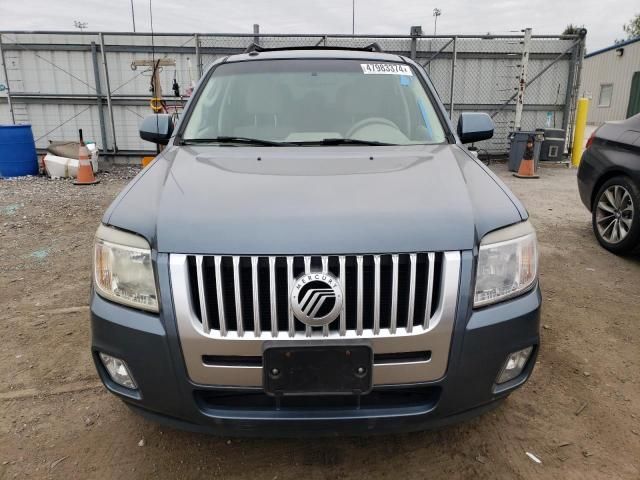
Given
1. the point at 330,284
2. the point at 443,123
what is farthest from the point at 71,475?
the point at 443,123

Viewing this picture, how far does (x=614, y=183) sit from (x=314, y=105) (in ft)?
11.7

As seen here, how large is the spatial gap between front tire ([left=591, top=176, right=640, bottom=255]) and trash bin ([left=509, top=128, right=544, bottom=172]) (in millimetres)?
5373

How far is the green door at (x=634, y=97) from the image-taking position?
869 inches

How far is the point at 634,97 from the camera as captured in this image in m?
22.9

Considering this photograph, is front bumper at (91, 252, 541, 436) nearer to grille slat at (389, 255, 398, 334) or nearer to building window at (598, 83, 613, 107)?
grille slat at (389, 255, 398, 334)

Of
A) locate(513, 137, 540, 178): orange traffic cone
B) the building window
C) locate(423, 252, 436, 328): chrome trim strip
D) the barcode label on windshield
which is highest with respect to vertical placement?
the building window

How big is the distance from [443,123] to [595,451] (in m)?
1.91

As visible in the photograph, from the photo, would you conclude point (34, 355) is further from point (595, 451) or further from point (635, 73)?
point (635, 73)

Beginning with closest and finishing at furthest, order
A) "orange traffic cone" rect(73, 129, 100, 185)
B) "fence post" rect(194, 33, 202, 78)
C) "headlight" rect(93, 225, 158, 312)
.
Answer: "headlight" rect(93, 225, 158, 312)
"orange traffic cone" rect(73, 129, 100, 185)
"fence post" rect(194, 33, 202, 78)

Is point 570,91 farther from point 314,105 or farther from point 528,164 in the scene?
point 314,105

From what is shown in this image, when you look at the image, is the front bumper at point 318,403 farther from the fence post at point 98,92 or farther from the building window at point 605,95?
the building window at point 605,95

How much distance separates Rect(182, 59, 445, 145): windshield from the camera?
→ 9.45 feet

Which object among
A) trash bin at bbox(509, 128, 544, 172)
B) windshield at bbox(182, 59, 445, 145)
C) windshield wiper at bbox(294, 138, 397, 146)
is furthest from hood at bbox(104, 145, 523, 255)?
trash bin at bbox(509, 128, 544, 172)

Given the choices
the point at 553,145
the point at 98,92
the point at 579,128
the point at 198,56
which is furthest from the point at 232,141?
the point at 579,128
